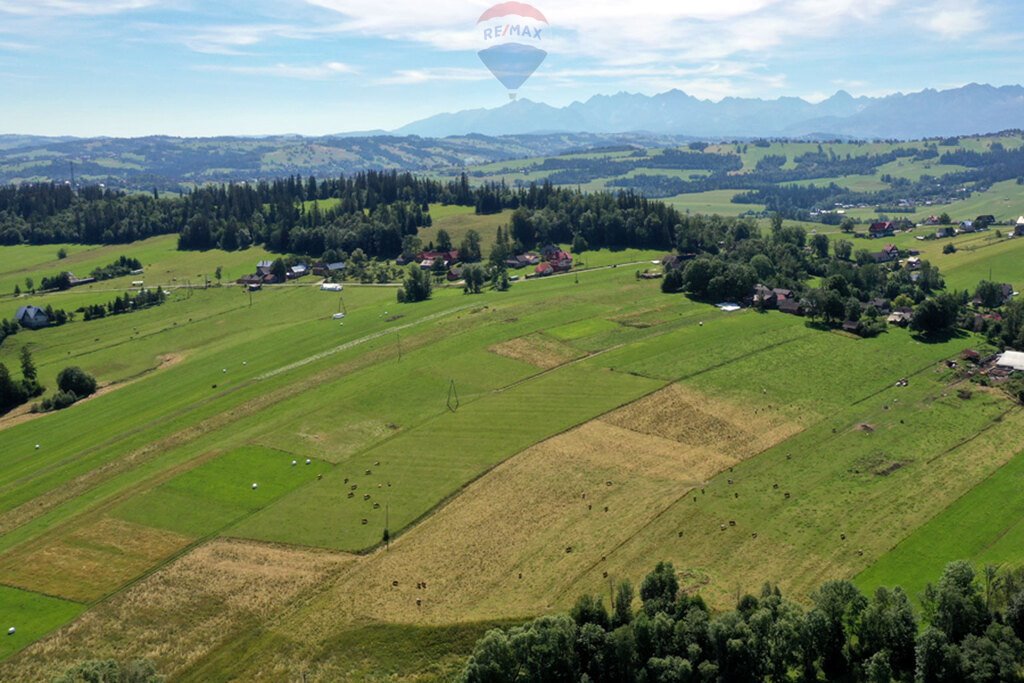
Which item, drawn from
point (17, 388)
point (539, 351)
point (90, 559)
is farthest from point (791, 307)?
point (17, 388)

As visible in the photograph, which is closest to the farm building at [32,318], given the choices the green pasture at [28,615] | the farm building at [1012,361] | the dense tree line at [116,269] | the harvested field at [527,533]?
the dense tree line at [116,269]

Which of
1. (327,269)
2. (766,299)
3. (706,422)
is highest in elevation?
(327,269)

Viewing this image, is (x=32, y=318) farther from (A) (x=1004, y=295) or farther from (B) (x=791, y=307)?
(A) (x=1004, y=295)

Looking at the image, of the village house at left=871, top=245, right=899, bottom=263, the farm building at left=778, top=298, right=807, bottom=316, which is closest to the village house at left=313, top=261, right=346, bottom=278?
the farm building at left=778, top=298, right=807, bottom=316

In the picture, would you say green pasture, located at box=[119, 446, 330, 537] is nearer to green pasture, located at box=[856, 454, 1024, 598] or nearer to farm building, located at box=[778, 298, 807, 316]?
green pasture, located at box=[856, 454, 1024, 598]

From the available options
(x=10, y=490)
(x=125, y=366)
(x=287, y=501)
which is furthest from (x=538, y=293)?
(x=10, y=490)

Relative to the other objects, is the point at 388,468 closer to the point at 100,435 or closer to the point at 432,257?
the point at 100,435

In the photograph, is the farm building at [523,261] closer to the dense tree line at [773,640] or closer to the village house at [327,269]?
the village house at [327,269]
